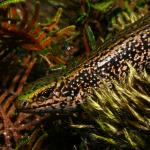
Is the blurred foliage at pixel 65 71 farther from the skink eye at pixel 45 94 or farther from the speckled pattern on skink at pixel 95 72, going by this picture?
the skink eye at pixel 45 94

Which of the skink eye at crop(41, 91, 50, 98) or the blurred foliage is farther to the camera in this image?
the skink eye at crop(41, 91, 50, 98)

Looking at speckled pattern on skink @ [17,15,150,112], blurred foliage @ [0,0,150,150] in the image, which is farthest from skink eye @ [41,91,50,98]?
blurred foliage @ [0,0,150,150]

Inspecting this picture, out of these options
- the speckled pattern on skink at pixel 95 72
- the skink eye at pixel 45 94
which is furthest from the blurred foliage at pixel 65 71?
the skink eye at pixel 45 94

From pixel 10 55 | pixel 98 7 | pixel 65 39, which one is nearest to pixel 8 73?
pixel 10 55

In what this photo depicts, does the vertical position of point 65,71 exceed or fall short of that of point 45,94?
it exceeds it

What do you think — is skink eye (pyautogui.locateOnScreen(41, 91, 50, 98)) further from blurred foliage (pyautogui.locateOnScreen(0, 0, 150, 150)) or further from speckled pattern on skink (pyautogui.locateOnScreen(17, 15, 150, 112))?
blurred foliage (pyautogui.locateOnScreen(0, 0, 150, 150))

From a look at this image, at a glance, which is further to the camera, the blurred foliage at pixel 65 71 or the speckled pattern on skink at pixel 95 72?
the speckled pattern on skink at pixel 95 72

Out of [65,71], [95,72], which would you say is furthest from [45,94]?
[95,72]

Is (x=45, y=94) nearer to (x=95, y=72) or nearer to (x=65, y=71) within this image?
(x=65, y=71)
